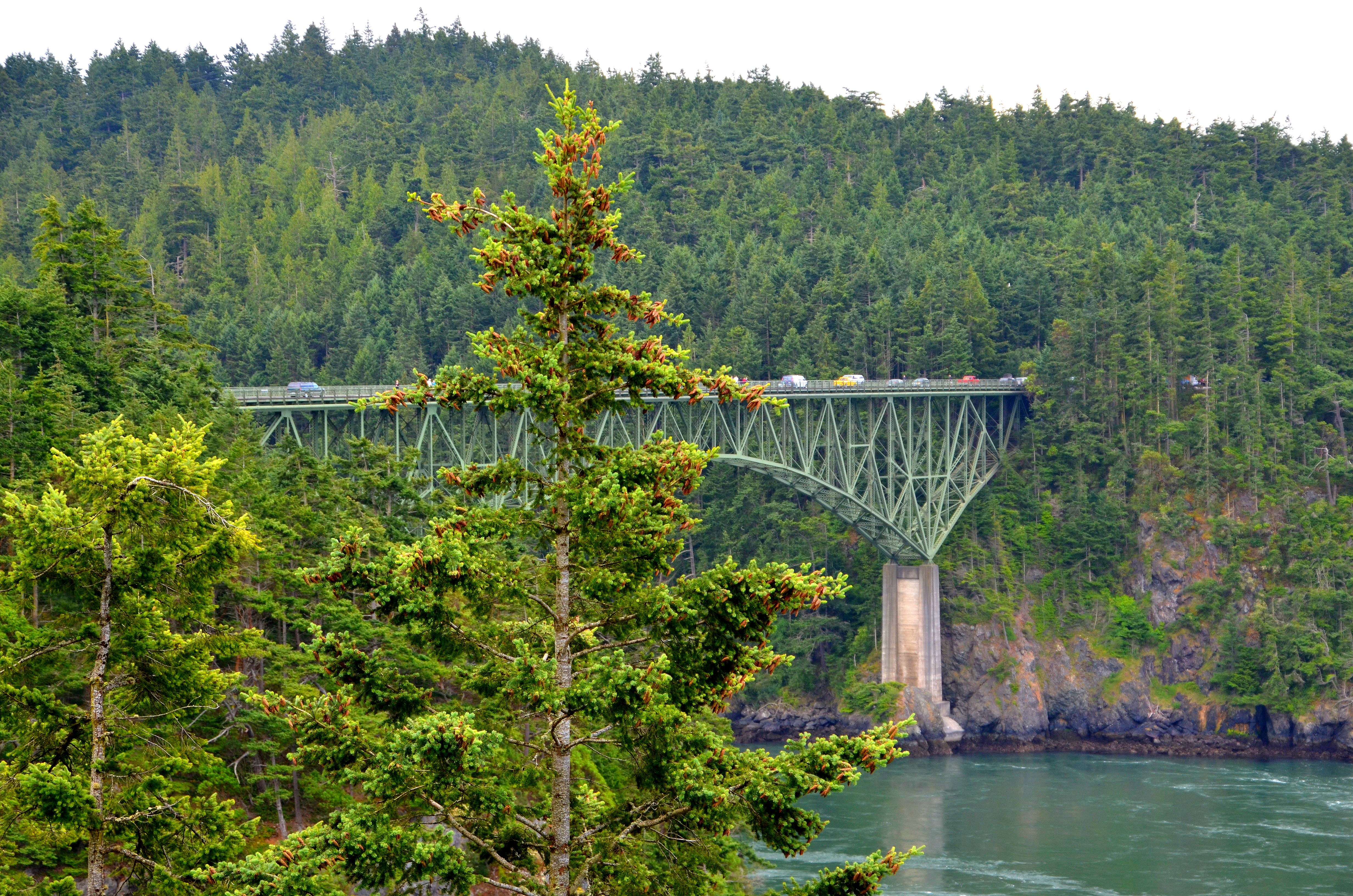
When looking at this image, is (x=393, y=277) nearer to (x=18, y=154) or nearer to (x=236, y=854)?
(x=18, y=154)

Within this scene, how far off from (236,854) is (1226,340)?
278ft

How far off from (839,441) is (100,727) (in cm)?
6453

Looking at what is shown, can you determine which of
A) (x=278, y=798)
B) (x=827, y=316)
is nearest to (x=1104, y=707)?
(x=827, y=316)

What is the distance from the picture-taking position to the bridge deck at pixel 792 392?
60.2 m

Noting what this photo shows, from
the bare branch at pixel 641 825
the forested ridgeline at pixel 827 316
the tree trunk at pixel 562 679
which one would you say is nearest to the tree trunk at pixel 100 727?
the forested ridgeline at pixel 827 316

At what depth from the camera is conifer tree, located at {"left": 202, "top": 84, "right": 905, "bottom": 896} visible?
43.7 ft

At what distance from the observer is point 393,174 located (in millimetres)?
149750

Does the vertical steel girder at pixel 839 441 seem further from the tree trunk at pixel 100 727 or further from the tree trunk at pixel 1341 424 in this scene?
the tree trunk at pixel 100 727

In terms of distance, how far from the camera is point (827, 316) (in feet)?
334

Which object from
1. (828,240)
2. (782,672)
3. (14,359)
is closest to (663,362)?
(14,359)

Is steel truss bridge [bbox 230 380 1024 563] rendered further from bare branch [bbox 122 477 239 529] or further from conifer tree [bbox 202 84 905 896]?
conifer tree [bbox 202 84 905 896]

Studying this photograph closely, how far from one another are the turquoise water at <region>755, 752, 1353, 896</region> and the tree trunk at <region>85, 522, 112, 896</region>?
33179 millimetres

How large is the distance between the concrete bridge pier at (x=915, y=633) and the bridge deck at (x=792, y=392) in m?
10.5

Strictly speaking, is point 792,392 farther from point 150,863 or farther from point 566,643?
point 566,643
